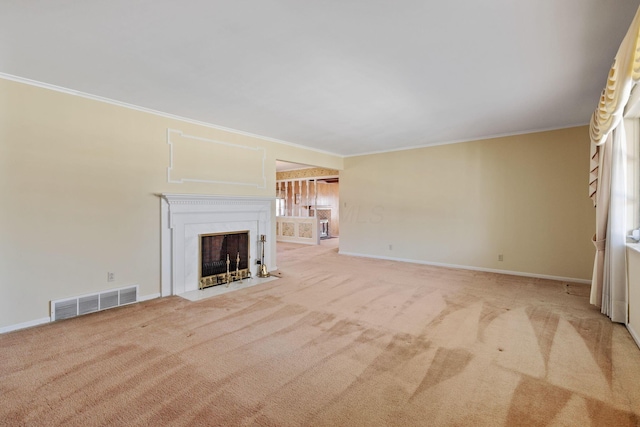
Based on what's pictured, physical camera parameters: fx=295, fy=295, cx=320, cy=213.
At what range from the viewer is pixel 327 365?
2.24m

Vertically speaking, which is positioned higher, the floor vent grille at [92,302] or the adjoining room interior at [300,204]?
the adjoining room interior at [300,204]

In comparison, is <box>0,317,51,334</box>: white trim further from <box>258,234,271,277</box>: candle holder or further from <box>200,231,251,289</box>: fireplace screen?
<box>258,234,271,277</box>: candle holder

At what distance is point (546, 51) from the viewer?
234 cm

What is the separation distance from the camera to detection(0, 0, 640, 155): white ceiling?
6.09 feet

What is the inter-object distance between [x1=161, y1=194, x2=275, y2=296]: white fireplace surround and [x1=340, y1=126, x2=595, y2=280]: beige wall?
317 cm

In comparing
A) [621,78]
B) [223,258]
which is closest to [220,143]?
[223,258]

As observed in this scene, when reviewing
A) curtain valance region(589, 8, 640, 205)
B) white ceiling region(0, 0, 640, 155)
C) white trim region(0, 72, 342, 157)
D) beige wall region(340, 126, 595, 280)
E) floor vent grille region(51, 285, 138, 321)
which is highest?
white ceiling region(0, 0, 640, 155)

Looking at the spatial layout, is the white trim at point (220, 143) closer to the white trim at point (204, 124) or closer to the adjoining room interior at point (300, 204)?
the white trim at point (204, 124)

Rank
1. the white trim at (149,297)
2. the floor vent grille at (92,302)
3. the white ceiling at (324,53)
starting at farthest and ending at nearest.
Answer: the white trim at (149,297), the floor vent grille at (92,302), the white ceiling at (324,53)

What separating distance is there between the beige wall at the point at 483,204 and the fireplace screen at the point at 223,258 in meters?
3.06

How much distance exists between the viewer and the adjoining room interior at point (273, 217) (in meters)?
1.87

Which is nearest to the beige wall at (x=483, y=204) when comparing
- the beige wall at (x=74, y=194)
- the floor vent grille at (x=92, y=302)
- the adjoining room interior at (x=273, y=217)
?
the adjoining room interior at (x=273, y=217)

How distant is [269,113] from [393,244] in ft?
13.2

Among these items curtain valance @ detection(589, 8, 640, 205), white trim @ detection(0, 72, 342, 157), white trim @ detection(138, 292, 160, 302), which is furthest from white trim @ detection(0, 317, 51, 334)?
curtain valance @ detection(589, 8, 640, 205)
